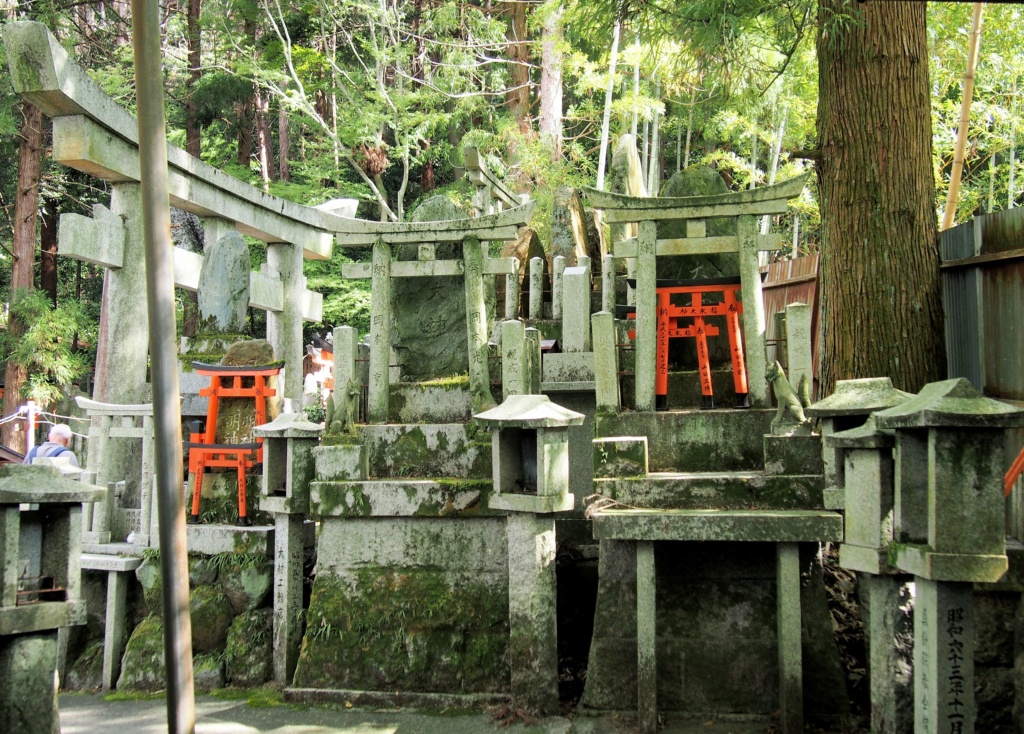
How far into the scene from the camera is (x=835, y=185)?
7734 mm

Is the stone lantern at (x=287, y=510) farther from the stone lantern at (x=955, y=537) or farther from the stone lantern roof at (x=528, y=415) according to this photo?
the stone lantern at (x=955, y=537)

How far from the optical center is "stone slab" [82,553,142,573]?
340 inches

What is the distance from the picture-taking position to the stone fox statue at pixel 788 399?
7152 mm

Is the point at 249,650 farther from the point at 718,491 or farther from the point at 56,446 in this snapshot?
the point at 718,491

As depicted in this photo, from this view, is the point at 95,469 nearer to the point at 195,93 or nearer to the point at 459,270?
the point at 459,270

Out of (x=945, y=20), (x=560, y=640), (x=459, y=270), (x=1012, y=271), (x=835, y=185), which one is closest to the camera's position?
(x=1012, y=271)

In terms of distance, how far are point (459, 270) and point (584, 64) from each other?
10426mm

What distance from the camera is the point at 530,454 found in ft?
23.8

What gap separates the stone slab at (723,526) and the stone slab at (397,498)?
159cm

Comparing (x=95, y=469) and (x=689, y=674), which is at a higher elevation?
(x=95, y=469)

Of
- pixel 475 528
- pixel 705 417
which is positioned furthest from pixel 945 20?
pixel 475 528

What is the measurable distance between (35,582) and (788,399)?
5.57m

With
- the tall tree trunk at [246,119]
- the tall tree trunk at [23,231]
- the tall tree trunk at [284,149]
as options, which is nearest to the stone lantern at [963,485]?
the tall tree trunk at [23,231]

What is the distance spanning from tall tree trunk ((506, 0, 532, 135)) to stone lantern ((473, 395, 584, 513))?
1358 cm
